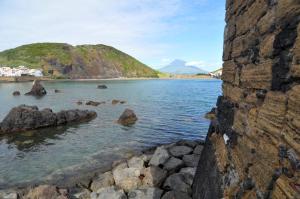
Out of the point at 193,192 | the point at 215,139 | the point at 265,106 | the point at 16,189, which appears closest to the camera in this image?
the point at 265,106

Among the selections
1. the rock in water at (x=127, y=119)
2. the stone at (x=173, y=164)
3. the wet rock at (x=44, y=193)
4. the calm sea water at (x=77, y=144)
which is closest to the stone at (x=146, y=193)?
the stone at (x=173, y=164)

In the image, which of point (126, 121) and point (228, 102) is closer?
point (228, 102)

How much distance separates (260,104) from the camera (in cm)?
570

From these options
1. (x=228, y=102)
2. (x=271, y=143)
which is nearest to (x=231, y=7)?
(x=228, y=102)

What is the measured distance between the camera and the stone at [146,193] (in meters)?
12.6

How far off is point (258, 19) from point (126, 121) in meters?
31.9

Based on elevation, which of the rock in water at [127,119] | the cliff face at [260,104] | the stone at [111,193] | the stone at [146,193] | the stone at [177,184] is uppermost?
the cliff face at [260,104]

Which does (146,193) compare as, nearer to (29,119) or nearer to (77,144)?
(77,144)

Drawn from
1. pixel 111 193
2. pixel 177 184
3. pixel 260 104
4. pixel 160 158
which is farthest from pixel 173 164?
pixel 260 104

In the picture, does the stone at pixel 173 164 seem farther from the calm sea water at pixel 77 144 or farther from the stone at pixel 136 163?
the calm sea water at pixel 77 144

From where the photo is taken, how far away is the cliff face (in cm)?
434

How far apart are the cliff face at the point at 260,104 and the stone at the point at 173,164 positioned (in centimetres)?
655

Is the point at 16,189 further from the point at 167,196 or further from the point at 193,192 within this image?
the point at 193,192

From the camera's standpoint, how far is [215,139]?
9.79 metres
